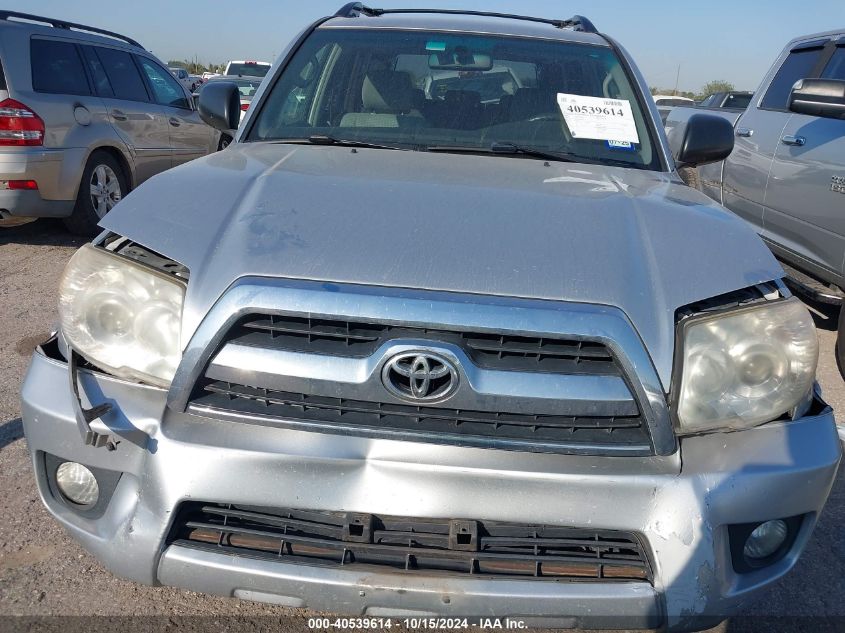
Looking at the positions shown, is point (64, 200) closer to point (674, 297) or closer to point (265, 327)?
point (265, 327)

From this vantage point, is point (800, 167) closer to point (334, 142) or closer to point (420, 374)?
point (334, 142)

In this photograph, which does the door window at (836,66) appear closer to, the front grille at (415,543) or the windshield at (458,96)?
the windshield at (458,96)

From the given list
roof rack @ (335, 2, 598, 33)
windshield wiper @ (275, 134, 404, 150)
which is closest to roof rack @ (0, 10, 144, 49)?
roof rack @ (335, 2, 598, 33)

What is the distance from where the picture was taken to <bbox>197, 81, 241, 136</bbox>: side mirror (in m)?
3.34

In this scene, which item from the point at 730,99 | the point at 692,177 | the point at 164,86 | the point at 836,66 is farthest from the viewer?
the point at 730,99

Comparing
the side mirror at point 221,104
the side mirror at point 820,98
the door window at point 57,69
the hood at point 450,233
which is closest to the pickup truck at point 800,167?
the side mirror at point 820,98

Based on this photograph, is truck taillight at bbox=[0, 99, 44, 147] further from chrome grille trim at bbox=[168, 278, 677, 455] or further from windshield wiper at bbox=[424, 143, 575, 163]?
chrome grille trim at bbox=[168, 278, 677, 455]

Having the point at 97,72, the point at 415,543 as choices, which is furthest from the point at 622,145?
the point at 97,72

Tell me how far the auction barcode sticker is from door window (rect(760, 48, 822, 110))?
11.8ft

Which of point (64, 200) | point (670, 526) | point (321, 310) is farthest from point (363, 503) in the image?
point (64, 200)

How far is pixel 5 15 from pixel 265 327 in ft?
20.3

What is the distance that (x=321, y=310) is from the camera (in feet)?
5.71

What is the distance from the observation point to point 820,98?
4.56 metres

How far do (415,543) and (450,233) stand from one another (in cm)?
77
